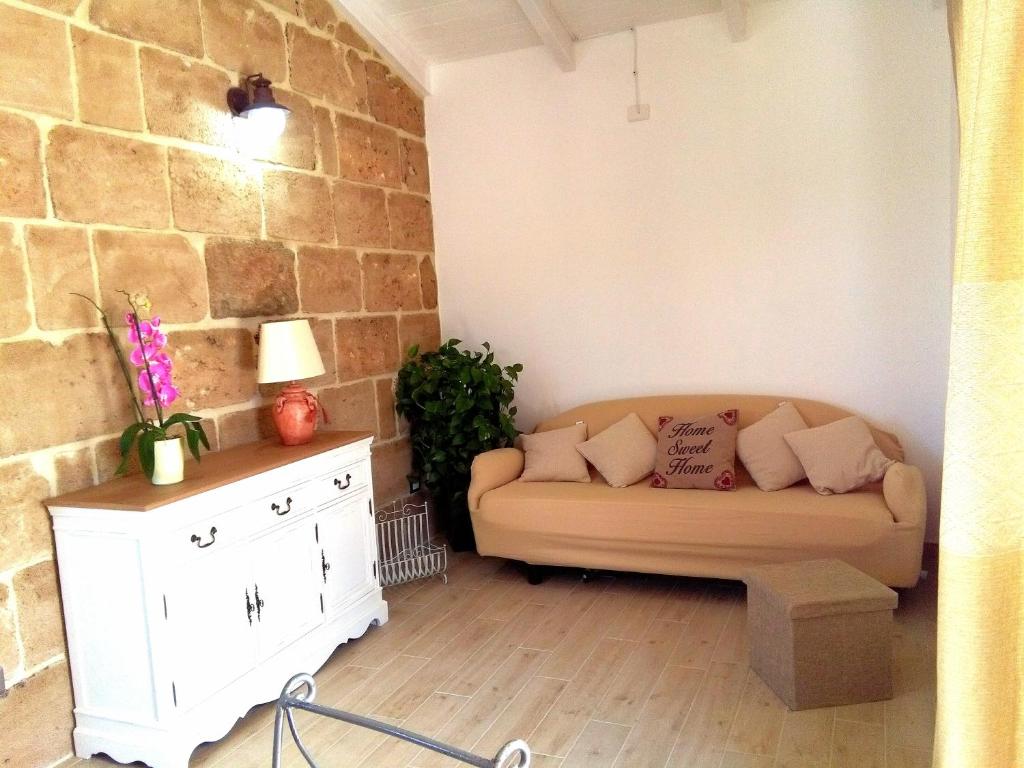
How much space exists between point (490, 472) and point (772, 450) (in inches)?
54.7

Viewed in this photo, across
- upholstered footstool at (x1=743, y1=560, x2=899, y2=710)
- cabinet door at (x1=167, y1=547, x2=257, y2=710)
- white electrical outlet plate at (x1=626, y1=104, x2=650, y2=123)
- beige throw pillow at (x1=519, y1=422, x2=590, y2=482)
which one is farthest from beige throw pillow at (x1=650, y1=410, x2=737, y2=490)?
cabinet door at (x1=167, y1=547, x2=257, y2=710)

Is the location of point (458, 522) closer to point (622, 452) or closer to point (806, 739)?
point (622, 452)

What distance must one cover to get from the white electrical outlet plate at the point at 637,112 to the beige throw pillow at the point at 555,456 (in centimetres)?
172

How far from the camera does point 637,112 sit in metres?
4.22

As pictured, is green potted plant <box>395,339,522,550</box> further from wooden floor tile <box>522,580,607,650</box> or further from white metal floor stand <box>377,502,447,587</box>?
wooden floor tile <box>522,580,607,650</box>

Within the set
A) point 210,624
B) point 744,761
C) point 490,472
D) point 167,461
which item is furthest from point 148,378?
point 744,761

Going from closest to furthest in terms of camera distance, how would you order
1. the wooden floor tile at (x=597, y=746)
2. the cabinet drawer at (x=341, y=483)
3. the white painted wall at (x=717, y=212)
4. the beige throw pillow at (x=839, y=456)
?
the wooden floor tile at (x=597, y=746) → the cabinet drawer at (x=341, y=483) → the beige throw pillow at (x=839, y=456) → the white painted wall at (x=717, y=212)

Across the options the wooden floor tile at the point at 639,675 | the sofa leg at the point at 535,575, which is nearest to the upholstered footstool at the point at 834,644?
the wooden floor tile at the point at 639,675

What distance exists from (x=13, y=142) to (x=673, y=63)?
3156mm

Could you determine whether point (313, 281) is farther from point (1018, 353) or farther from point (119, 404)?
point (1018, 353)

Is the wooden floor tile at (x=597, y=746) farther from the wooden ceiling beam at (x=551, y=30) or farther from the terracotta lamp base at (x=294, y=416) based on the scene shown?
the wooden ceiling beam at (x=551, y=30)

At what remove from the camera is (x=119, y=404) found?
270 cm

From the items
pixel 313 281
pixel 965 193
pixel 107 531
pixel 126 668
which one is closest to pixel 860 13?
pixel 313 281

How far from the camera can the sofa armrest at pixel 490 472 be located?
12.7ft
